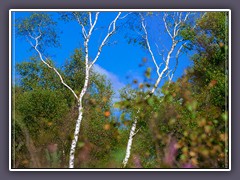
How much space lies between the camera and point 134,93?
8.16 meters

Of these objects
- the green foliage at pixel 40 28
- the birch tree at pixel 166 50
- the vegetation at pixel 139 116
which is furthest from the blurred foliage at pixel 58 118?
the birch tree at pixel 166 50

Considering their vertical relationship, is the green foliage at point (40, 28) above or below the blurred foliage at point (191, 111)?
above

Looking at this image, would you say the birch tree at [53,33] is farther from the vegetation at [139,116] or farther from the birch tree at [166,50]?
the birch tree at [166,50]

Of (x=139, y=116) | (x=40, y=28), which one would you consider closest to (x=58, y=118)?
(x=139, y=116)

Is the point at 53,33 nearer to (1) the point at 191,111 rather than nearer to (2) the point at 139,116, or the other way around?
(2) the point at 139,116

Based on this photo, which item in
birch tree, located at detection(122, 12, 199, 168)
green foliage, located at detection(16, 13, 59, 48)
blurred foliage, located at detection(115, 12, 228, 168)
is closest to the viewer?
blurred foliage, located at detection(115, 12, 228, 168)

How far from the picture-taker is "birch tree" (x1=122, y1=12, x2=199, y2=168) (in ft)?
26.5

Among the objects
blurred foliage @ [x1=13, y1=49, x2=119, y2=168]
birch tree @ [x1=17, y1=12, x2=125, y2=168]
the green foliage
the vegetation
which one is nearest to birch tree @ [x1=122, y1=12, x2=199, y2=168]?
the vegetation

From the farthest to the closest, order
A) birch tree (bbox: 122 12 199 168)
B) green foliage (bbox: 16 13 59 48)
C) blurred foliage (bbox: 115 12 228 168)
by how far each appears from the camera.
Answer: birch tree (bbox: 122 12 199 168) < green foliage (bbox: 16 13 59 48) < blurred foliage (bbox: 115 12 228 168)

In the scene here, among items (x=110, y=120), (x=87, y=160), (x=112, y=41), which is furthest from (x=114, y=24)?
(x=87, y=160)

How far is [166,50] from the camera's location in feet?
26.7

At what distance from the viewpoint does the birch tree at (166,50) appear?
8.07 meters

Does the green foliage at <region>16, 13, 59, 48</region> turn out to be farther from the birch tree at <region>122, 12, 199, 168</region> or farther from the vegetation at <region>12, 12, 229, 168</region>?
the birch tree at <region>122, 12, 199, 168</region>
